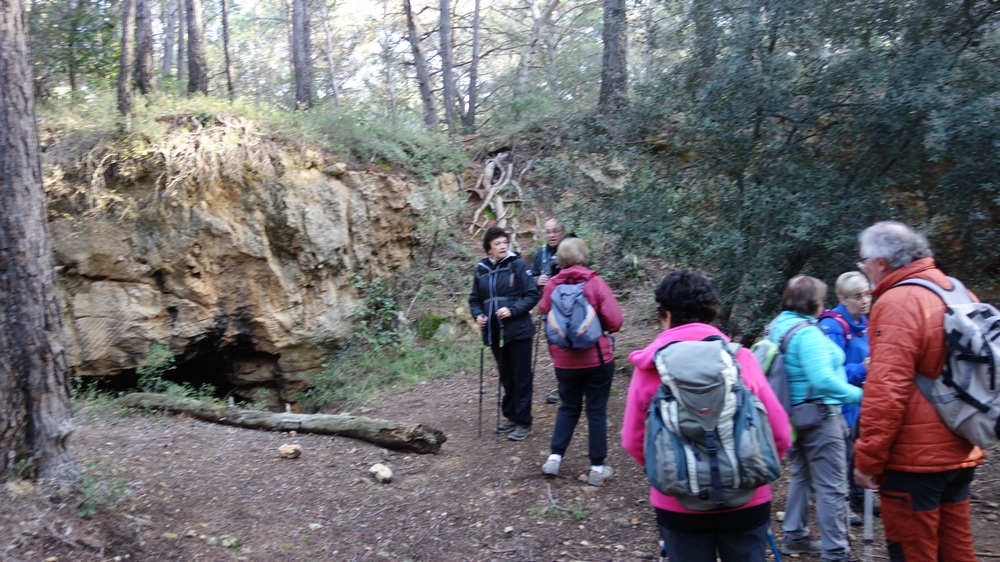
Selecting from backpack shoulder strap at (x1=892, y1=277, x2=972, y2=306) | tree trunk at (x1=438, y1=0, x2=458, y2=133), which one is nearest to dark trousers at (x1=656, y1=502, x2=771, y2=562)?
backpack shoulder strap at (x1=892, y1=277, x2=972, y2=306)

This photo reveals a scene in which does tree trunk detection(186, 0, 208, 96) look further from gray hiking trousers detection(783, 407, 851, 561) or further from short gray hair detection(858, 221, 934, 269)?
short gray hair detection(858, 221, 934, 269)

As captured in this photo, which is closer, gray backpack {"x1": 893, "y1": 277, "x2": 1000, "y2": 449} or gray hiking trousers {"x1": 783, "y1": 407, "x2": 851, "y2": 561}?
gray backpack {"x1": 893, "y1": 277, "x2": 1000, "y2": 449}

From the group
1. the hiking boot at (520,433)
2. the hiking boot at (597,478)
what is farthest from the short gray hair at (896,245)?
the hiking boot at (520,433)

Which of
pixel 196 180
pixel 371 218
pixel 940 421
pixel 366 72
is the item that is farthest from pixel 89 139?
pixel 366 72

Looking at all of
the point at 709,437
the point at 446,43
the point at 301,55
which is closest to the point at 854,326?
the point at 709,437

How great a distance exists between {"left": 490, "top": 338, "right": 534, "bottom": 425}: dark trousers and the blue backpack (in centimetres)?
123

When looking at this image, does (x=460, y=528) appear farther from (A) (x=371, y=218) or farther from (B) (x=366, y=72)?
(B) (x=366, y=72)

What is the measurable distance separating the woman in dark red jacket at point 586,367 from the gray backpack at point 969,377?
240 cm

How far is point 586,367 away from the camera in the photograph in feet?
16.1

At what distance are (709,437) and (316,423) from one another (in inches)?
191

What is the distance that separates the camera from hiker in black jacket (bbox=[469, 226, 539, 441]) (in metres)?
6.03

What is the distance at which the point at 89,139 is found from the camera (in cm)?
930

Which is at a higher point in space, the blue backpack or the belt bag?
the blue backpack

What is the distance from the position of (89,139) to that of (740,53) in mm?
8706
